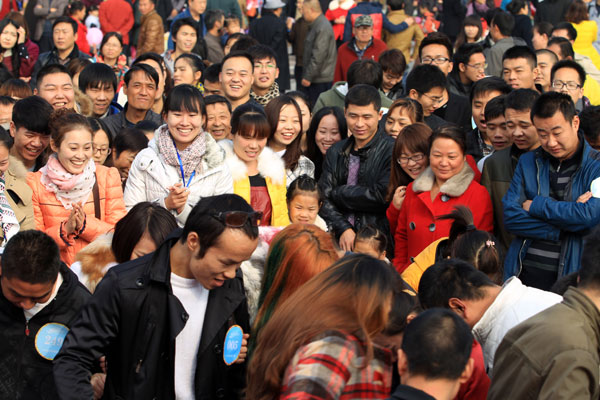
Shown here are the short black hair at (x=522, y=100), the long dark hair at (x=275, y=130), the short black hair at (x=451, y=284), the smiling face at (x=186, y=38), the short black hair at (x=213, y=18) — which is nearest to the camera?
the short black hair at (x=451, y=284)

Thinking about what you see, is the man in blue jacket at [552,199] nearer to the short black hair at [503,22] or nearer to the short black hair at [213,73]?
the short black hair at [213,73]

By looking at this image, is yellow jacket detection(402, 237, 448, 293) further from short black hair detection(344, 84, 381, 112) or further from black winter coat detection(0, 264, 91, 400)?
black winter coat detection(0, 264, 91, 400)

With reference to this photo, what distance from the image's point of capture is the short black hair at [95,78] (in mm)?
6895

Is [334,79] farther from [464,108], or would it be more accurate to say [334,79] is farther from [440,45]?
[464,108]

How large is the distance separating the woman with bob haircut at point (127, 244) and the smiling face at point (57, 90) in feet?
9.29

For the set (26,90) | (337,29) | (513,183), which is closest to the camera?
(513,183)

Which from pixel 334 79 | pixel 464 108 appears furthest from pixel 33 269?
pixel 334 79

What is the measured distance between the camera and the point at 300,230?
3.08m

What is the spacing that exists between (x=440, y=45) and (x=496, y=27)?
6.21 ft

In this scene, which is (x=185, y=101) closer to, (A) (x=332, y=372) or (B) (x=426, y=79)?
(B) (x=426, y=79)

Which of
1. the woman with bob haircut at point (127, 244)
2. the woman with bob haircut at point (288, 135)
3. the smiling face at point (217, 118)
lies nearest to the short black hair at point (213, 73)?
the smiling face at point (217, 118)

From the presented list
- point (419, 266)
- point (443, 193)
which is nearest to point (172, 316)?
point (419, 266)

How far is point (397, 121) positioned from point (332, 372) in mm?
4024

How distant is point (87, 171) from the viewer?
16.3 ft
